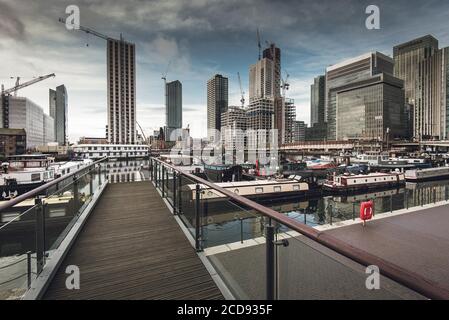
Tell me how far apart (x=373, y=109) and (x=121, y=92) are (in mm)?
132640

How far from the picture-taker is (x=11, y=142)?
7438 centimetres

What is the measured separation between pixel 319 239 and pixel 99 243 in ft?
14.1

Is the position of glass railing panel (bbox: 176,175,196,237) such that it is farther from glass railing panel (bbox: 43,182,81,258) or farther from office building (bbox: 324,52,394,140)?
office building (bbox: 324,52,394,140)

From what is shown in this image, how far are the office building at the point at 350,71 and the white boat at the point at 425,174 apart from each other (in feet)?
351

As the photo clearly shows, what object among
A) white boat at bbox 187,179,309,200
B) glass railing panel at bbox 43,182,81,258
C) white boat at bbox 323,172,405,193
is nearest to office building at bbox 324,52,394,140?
white boat at bbox 323,172,405,193

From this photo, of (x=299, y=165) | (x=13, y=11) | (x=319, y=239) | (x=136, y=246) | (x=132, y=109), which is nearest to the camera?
(x=319, y=239)

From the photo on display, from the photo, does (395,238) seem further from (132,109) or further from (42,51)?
(132,109)

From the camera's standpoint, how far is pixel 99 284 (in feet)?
10.1

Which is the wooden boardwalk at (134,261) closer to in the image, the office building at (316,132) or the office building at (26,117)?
the office building at (26,117)

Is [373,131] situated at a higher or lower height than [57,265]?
higher

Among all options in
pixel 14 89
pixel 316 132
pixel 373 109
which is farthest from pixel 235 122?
pixel 14 89

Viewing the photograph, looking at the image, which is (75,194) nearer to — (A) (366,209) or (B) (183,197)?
(B) (183,197)
